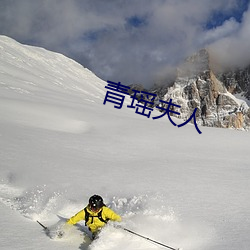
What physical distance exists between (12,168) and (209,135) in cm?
998

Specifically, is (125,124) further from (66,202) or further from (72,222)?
(72,222)

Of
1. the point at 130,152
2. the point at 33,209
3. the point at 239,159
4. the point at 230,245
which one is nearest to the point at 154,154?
the point at 130,152

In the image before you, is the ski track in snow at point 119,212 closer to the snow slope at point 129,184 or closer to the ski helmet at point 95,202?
the snow slope at point 129,184

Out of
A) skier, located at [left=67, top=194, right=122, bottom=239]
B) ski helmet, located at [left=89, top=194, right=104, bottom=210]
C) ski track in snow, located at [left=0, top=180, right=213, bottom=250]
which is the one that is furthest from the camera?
skier, located at [left=67, top=194, right=122, bottom=239]

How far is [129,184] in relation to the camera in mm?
8008

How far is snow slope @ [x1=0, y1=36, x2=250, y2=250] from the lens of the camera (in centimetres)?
542

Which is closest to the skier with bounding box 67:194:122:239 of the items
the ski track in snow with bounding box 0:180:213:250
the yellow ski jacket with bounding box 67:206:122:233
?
the yellow ski jacket with bounding box 67:206:122:233

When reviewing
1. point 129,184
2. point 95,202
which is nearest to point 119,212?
point 95,202

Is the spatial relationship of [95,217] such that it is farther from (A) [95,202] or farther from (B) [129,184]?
(B) [129,184]

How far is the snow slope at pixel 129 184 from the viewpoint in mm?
5418

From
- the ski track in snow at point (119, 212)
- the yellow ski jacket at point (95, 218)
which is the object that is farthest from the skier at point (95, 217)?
the ski track in snow at point (119, 212)

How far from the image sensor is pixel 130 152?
1159 centimetres

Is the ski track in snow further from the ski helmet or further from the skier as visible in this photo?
the ski helmet

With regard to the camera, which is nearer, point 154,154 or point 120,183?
point 120,183
